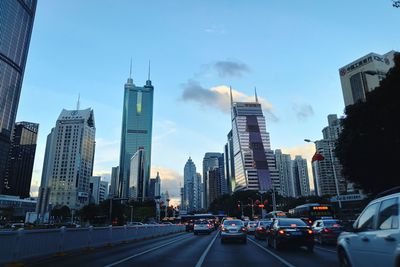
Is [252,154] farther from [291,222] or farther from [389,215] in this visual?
[389,215]

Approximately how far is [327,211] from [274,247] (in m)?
23.9

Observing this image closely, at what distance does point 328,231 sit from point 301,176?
18002cm

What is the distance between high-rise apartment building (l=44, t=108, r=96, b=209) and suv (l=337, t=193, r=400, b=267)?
170 meters

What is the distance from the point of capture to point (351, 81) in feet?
359

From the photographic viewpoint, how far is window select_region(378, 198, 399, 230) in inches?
205

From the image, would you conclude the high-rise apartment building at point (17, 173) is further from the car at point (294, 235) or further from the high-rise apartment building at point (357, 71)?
the car at point (294, 235)

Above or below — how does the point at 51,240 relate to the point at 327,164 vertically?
below

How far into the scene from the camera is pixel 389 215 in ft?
17.9

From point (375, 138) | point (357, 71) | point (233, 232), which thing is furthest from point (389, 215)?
point (357, 71)

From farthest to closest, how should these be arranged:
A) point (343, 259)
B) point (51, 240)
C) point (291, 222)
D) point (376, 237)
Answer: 1. point (291, 222)
2. point (51, 240)
3. point (343, 259)
4. point (376, 237)

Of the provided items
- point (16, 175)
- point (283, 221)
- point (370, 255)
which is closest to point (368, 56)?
point (283, 221)

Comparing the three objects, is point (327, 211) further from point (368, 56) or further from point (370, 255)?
point (368, 56)

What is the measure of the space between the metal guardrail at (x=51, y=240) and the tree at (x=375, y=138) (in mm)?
18736

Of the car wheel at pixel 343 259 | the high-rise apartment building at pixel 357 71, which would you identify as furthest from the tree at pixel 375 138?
the high-rise apartment building at pixel 357 71
